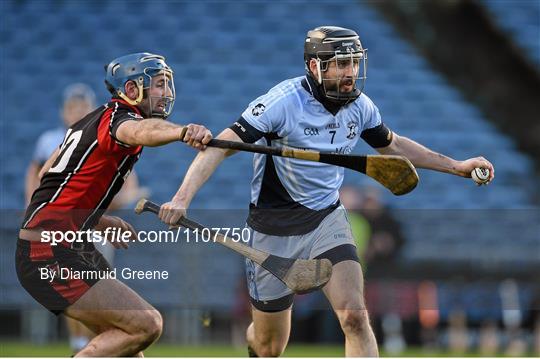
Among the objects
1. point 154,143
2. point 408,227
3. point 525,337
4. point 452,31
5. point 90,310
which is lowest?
point 525,337

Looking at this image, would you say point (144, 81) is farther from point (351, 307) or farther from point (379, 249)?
point (379, 249)

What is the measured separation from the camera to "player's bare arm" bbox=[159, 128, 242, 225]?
500 centimetres

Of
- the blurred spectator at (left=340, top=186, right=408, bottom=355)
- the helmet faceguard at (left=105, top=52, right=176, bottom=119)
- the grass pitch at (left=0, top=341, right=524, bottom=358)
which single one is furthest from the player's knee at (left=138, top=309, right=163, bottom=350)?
the blurred spectator at (left=340, top=186, right=408, bottom=355)

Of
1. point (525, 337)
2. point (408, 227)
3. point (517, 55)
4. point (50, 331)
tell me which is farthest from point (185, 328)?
point (517, 55)

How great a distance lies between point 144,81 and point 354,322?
1.55 metres

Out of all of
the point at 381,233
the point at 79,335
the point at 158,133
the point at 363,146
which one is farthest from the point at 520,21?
the point at 158,133

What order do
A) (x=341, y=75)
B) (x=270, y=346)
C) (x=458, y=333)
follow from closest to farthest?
→ (x=341, y=75)
(x=270, y=346)
(x=458, y=333)

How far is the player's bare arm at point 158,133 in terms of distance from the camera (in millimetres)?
4855

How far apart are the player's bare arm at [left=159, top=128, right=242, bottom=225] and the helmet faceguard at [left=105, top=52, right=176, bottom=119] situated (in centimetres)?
37

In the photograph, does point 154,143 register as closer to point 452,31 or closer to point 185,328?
point 185,328

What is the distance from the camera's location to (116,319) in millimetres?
5098

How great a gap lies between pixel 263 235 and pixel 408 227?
213 inches

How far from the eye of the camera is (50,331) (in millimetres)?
10477

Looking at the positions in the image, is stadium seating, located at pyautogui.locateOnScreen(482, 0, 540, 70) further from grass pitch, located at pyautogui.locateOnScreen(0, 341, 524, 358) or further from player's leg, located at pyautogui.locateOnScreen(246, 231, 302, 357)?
player's leg, located at pyautogui.locateOnScreen(246, 231, 302, 357)
